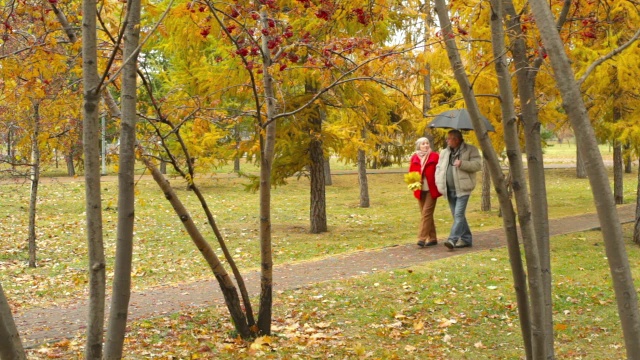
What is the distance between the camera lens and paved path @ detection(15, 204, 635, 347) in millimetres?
7520

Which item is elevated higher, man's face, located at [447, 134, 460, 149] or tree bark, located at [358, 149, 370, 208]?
man's face, located at [447, 134, 460, 149]

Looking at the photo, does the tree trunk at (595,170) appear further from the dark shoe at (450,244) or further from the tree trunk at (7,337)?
the dark shoe at (450,244)

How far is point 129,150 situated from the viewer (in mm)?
3795

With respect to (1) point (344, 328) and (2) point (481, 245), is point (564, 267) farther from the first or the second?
(1) point (344, 328)

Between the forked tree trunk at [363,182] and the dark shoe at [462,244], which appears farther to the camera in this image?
the forked tree trunk at [363,182]

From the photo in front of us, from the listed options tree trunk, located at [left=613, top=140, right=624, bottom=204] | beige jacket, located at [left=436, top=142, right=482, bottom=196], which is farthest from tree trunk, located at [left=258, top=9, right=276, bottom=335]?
tree trunk, located at [left=613, top=140, right=624, bottom=204]

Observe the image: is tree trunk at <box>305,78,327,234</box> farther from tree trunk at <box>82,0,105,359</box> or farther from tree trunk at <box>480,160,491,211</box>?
tree trunk at <box>82,0,105,359</box>

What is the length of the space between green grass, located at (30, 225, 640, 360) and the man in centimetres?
141

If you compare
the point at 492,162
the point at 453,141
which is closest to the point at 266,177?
the point at 492,162

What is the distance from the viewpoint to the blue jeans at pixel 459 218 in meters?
11.1

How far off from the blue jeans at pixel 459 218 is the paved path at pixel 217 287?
0.22 m

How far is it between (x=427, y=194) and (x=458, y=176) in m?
0.76

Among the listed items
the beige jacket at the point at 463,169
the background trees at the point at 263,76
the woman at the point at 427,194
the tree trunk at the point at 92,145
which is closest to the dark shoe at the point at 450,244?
the woman at the point at 427,194

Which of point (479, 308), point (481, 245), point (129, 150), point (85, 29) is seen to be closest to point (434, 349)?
point (479, 308)
